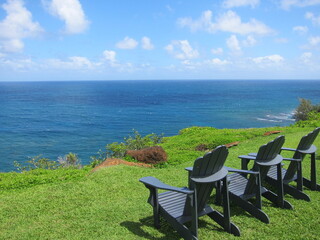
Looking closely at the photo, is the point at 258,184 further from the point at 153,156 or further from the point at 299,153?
the point at 153,156

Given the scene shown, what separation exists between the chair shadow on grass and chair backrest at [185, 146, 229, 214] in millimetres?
536

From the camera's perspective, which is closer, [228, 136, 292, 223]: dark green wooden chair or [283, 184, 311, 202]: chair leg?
[228, 136, 292, 223]: dark green wooden chair

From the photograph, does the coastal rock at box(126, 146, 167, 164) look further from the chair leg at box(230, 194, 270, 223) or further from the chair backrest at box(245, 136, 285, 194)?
the chair backrest at box(245, 136, 285, 194)

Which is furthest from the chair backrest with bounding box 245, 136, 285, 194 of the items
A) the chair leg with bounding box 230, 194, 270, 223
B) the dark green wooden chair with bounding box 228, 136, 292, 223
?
the chair leg with bounding box 230, 194, 270, 223

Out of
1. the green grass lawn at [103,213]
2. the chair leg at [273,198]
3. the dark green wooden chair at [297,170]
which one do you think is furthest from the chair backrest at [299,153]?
the chair leg at [273,198]

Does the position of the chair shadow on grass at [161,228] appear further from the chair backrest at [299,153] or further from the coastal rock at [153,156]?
the coastal rock at [153,156]

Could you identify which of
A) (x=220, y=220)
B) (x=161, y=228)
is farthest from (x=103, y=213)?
(x=220, y=220)

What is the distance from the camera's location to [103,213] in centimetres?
565

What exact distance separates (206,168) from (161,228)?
1.48 m

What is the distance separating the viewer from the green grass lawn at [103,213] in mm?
4738

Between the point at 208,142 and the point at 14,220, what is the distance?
1084 centimetres

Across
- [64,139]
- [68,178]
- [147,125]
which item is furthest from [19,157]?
Answer: [68,178]

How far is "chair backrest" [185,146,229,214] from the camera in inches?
159

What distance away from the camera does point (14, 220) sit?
551 cm
